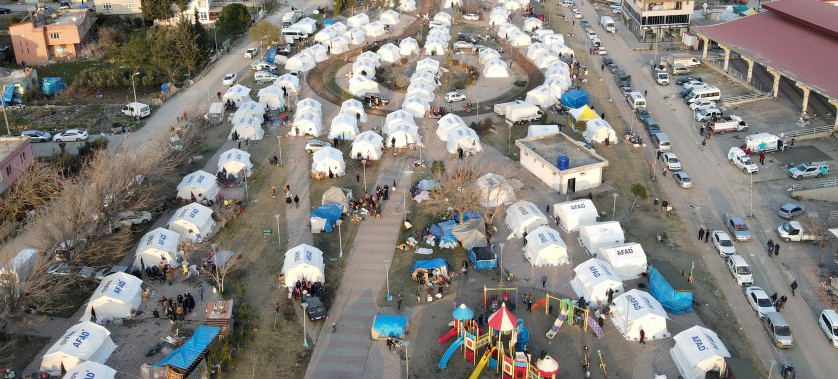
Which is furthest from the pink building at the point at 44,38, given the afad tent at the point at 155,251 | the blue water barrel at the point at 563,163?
the blue water barrel at the point at 563,163

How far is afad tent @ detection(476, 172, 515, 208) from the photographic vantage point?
127 ft

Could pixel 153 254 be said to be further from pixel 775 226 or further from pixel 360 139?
pixel 775 226

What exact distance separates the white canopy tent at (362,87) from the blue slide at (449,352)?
3065 centimetres

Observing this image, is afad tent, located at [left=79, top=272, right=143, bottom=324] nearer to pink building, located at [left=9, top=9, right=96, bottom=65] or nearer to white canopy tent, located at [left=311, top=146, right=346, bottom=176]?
white canopy tent, located at [left=311, top=146, right=346, bottom=176]

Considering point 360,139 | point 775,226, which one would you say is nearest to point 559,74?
point 360,139

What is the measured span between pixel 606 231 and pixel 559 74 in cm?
2369

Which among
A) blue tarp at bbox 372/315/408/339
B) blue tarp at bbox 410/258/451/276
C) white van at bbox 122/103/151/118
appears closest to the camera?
blue tarp at bbox 372/315/408/339

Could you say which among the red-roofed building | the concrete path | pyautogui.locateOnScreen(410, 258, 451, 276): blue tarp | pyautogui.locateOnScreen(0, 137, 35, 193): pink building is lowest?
the concrete path

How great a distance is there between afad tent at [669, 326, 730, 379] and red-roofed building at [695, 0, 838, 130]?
24.0 m

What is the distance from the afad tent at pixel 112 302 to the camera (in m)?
30.9

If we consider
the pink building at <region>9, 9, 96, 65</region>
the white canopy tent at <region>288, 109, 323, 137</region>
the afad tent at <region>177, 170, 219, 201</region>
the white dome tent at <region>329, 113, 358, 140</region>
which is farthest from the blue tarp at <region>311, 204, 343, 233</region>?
the pink building at <region>9, 9, 96, 65</region>

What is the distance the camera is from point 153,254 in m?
34.5

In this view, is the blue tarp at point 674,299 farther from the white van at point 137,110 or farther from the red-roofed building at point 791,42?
the white van at point 137,110

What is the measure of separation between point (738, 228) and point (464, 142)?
51.5 ft
